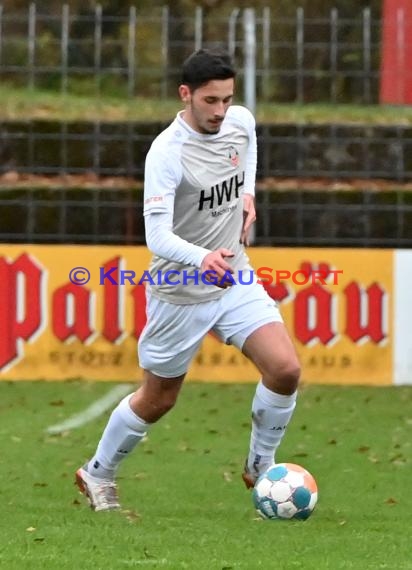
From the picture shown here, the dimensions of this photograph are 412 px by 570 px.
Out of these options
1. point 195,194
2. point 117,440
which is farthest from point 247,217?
point 117,440

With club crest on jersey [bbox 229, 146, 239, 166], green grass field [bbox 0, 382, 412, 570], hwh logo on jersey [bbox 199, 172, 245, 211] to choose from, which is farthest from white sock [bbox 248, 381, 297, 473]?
club crest on jersey [bbox 229, 146, 239, 166]

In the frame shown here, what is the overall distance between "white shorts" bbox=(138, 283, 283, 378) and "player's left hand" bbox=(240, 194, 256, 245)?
0.25 meters

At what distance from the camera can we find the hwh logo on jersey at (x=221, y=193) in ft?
25.3

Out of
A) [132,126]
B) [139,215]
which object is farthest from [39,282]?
[132,126]

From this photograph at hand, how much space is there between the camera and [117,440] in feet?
26.0

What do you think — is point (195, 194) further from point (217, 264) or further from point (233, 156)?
point (217, 264)

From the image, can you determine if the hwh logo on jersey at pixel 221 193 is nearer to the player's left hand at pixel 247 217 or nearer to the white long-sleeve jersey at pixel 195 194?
the white long-sleeve jersey at pixel 195 194

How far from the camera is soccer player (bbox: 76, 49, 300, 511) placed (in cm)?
752

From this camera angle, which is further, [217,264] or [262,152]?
[262,152]

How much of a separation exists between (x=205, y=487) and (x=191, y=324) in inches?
56.0

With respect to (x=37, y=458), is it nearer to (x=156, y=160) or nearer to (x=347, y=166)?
(x=156, y=160)

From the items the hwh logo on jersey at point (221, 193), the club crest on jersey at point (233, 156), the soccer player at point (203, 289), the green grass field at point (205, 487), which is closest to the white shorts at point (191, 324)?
the soccer player at point (203, 289)

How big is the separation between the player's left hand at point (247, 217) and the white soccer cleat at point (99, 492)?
53.6 inches

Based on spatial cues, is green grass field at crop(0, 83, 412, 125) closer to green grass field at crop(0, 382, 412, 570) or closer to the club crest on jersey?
green grass field at crop(0, 382, 412, 570)
